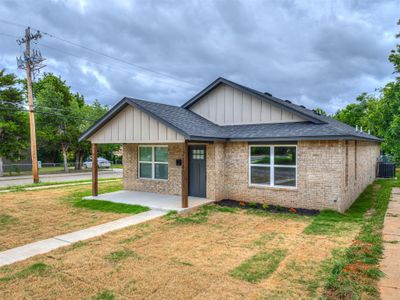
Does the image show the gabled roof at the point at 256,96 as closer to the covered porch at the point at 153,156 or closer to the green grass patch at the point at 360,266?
the covered porch at the point at 153,156

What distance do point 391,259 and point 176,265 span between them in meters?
4.12

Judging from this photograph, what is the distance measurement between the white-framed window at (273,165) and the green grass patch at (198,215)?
177 centimetres

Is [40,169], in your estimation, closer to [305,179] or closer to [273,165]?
[273,165]

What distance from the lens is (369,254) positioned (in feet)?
18.4

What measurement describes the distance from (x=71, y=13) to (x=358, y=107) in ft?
140

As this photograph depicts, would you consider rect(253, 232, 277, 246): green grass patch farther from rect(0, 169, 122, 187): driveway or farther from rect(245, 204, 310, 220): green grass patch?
rect(0, 169, 122, 187): driveway

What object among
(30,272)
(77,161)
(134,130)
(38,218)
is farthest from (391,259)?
(77,161)

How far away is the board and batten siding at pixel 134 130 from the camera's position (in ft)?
32.7

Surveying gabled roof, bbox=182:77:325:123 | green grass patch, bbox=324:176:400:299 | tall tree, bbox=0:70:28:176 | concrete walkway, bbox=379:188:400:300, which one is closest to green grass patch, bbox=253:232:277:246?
green grass patch, bbox=324:176:400:299

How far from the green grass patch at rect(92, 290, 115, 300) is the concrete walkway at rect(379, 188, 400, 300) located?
12.9ft

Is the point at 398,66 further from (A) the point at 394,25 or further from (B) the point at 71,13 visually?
(B) the point at 71,13

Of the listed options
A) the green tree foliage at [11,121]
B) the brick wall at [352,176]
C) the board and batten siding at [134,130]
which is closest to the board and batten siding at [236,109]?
A: the brick wall at [352,176]

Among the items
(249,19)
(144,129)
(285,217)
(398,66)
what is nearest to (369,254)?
(285,217)

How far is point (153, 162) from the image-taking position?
1320cm
